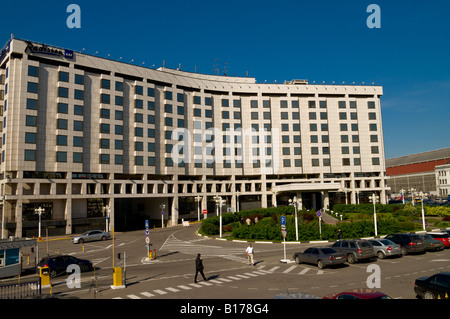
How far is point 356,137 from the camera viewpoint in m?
89.3

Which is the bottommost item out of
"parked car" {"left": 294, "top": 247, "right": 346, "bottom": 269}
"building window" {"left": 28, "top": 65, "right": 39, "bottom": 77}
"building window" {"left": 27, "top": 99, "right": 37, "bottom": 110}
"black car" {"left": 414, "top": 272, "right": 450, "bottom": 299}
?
"parked car" {"left": 294, "top": 247, "right": 346, "bottom": 269}

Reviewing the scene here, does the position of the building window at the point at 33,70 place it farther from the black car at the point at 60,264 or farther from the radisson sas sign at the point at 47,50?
the black car at the point at 60,264

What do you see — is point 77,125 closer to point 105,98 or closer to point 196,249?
point 105,98

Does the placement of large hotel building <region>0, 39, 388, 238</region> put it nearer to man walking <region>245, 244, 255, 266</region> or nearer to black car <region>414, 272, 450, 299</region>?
man walking <region>245, 244, 255, 266</region>

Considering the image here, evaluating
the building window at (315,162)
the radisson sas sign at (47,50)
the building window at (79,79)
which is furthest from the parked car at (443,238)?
the radisson sas sign at (47,50)

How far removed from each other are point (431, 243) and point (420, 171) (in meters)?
156

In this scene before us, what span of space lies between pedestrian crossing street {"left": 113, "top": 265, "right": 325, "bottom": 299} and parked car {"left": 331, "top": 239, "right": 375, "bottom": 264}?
3468 millimetres

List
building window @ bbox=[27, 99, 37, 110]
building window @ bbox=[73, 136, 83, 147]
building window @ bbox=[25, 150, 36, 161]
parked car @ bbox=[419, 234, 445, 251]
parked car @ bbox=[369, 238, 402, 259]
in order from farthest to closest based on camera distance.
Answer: building window @ bbox=[73, 136, 83, 147] < building window @ bbox=[27, 99, 37, 110] < building window @ bbox=[25, 150, 36, 161] < parked car @ bbox=[419, 234, 445, 251] < parked car @ bbox=[369, 238, 402, 259]

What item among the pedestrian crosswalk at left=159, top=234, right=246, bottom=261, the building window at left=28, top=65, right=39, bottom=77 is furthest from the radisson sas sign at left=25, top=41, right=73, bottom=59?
the pedestrian crosswalk at left=159, top=234, right=246, bottom=261

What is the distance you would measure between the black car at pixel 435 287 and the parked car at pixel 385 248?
11.8 metres

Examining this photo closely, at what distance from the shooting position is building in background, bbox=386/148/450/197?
149m

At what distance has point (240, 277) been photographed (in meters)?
21.5
